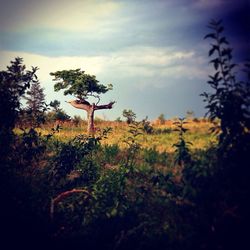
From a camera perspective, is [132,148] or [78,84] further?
[78,84]

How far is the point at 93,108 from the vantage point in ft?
71.0

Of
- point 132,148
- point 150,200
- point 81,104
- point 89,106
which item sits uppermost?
point 81,104

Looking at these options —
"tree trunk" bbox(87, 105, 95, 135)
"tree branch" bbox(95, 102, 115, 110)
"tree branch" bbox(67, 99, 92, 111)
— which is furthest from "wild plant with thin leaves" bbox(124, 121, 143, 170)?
"tree branch" bbox(67, 99, 92, 111)

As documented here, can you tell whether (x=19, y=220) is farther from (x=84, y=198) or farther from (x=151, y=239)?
(x=151, y=239)

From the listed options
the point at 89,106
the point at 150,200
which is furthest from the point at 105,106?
the point at 150,200

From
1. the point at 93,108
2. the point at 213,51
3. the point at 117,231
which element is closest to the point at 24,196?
the point at 117,231

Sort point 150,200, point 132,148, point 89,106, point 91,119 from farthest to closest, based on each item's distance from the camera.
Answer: point 89,106 < point 91,119 < point 132,148 < point 150,200

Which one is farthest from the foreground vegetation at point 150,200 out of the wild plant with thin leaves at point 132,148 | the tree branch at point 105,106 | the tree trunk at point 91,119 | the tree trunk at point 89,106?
the tree branch at point 105,106

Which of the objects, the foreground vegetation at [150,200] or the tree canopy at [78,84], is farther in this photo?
the tree canopy at [78,84]

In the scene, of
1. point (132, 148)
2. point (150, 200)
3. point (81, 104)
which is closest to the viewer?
point (150, 200)

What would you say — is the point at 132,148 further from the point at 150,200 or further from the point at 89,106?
the point at 89,106

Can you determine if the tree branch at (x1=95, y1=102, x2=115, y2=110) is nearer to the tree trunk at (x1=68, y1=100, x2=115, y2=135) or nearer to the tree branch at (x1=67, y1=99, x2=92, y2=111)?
the tree trunk at (x1=68, y1=100, x2=115, y2=135)

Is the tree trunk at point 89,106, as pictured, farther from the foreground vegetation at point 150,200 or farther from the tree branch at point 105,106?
the foreground vegetation at point 150,200

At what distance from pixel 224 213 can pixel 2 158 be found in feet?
15.6
